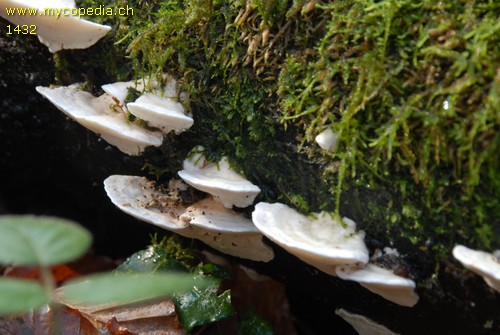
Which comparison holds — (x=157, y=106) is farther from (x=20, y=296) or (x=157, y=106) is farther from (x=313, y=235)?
(x=20, y=296)

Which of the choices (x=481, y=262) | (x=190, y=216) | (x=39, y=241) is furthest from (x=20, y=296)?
(x=481, y=262)

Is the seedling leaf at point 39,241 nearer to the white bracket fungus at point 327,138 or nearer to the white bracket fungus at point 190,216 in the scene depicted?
the white bracket fungus at point 190,216

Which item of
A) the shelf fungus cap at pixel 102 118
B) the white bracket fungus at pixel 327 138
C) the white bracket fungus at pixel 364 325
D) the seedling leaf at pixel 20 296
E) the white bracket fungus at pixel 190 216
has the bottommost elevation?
the white bracket fungus at pixel 364 325

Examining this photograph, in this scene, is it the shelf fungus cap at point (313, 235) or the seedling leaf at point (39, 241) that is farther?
the shelf fungus cap at point (313, 235)

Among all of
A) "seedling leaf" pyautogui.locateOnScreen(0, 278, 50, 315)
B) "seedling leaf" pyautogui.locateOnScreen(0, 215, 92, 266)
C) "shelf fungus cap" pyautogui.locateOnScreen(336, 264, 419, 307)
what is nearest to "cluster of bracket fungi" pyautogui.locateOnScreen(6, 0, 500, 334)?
"shelf fungus cap" pyautogui.locateOnScreen(336, 264, 419, 307)

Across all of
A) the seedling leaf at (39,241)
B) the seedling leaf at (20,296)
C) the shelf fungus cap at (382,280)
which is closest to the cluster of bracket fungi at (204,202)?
the shelf fungus cap at (382,280)

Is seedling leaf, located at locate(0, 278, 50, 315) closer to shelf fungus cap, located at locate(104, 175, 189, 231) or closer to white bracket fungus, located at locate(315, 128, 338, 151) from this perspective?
shelf fungus cap, located at locate(104, 175, 189, 231)
